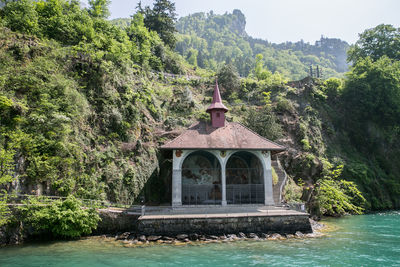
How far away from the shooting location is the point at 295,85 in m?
40.7

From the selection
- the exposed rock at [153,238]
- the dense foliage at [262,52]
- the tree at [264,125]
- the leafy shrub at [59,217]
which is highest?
the dense foliage at [262,52]

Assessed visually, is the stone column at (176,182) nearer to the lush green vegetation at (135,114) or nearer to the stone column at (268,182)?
the lush green vegetation at (135,114)

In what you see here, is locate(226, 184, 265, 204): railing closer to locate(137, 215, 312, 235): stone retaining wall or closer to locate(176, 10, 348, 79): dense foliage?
locate(137, 215, 312, 235): stone retaining wall

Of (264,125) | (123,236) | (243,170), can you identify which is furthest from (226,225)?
(264,125)

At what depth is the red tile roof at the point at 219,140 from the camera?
2127 centimetres

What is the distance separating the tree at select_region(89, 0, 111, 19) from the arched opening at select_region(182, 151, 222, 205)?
72.1ft

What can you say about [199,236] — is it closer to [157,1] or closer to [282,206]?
[282,206]

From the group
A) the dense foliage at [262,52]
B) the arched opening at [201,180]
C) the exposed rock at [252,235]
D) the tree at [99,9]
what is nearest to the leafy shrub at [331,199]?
the arched opening at [201,180]

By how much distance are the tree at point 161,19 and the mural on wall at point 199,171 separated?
30115 millimetres

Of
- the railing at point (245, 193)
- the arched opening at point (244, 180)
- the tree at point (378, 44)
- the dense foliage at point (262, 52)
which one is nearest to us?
Answer: the railing at point (245, 193)

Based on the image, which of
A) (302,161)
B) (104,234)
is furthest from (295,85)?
(104,234)

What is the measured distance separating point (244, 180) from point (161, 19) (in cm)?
3543

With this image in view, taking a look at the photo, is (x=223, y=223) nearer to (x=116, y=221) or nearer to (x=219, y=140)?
(x=116, y=221)

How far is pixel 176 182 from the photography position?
20.9 meters
